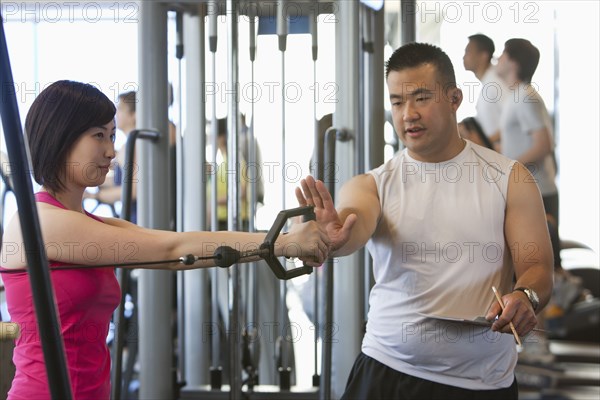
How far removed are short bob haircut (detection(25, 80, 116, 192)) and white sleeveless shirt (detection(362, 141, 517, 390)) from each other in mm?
785

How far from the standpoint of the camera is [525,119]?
154 inches

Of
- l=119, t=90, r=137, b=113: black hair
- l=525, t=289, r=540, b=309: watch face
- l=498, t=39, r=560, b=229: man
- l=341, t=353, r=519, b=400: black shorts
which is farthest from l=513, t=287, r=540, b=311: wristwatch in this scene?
l=119, t=90, r=137, b=113: black hair

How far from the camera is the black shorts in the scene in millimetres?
2006

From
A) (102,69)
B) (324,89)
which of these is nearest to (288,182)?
(324,89)

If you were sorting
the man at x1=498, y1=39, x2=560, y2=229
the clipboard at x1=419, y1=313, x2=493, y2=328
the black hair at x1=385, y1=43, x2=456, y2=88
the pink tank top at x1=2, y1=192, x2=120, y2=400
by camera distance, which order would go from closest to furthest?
the pink tank top at x1=2, y1=192, x2=120, y2=400 → the clipboard at x1=419, y1=313, x2=493, y2=328 → the black hair at x1=385, y1=43, x2=456, y2=88 → the man at x1=498, y1=39, x2=560, y2=229

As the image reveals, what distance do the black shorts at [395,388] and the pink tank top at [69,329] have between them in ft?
2.33

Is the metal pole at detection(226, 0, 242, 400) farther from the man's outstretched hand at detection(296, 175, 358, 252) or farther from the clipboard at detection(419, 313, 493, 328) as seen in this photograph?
the clipboard at detection(419, 313, 493, 328)

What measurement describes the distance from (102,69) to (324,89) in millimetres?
3012

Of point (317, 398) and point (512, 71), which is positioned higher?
point (512, 71)

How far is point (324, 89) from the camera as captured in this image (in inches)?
118

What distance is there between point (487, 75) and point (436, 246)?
2153mm

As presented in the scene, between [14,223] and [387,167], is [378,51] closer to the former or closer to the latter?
[387,167]

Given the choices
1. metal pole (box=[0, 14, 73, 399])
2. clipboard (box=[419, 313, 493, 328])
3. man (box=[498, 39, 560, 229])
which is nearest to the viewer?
metal pole (box=[0, 14, 73, 399])

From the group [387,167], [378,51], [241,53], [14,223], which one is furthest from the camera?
[241,53]
